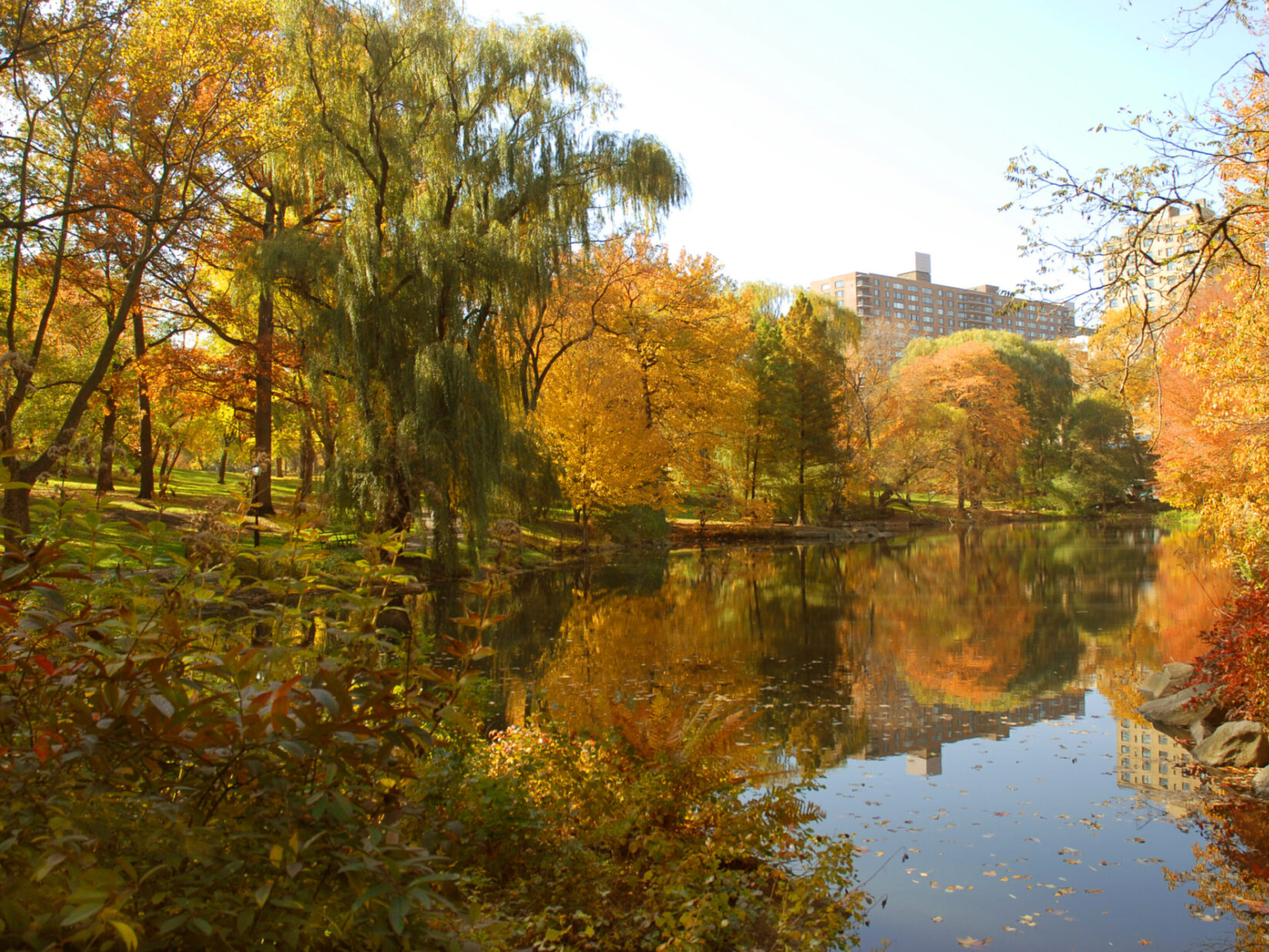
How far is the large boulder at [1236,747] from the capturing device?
264 inches

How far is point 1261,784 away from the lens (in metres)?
6.16

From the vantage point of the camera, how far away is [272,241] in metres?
16.0

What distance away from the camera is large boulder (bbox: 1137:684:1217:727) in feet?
25.5

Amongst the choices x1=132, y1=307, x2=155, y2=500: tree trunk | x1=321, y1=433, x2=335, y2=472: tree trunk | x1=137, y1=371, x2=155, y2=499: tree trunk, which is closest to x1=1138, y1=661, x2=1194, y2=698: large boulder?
x1=321, y1=433, x2=335, y2=472: tree trunk

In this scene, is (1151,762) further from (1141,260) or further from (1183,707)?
(1141,260)

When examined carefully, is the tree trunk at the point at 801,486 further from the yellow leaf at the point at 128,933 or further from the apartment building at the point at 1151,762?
the yellow leaf at the point at 128,933

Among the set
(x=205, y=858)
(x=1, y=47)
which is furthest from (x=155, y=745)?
(x=1, y=47)

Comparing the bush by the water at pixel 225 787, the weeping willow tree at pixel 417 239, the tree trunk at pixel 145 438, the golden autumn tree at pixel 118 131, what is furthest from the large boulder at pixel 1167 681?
the tree trunk at pixel 145 438

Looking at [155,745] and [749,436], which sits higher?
[749,436]

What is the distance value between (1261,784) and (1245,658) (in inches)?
50.9

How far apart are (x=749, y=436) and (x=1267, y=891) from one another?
95.3 feet

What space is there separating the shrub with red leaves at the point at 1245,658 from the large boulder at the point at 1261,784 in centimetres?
103

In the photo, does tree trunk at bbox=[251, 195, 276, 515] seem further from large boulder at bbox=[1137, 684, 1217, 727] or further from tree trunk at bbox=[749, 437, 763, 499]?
tree trunk at bbox=[749, 437, 763, 499]

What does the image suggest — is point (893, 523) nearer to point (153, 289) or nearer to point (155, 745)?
point (153, 289)
